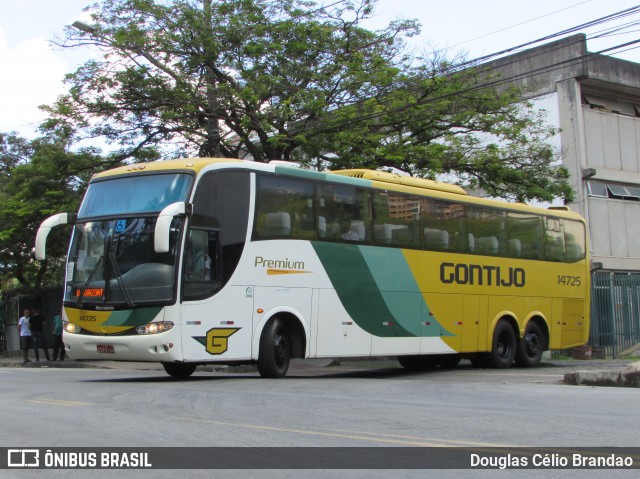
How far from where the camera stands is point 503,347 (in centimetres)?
1978

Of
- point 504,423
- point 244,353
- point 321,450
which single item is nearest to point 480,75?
point 244,353

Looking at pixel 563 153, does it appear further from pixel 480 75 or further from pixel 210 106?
pixel 210 106

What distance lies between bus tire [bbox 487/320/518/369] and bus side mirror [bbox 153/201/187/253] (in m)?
9.44

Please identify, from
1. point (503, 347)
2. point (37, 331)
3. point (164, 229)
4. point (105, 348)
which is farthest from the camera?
Answer: point (37, 331)

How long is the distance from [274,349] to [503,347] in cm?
737

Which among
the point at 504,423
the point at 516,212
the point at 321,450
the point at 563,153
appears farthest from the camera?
the point at 563,153

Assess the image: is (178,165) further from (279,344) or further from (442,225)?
(442,225)

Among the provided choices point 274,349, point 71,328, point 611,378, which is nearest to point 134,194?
point 71,328

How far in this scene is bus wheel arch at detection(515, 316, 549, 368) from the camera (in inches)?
789

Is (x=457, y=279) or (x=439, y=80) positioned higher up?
(x=439, y=80)

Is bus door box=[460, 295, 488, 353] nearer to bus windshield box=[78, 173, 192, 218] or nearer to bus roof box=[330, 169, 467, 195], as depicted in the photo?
bus roof box=[330, 169, 467, 195]

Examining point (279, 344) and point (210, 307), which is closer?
point (210, 307)

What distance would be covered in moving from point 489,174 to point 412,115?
334 cm

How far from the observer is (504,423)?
27.8 feet
